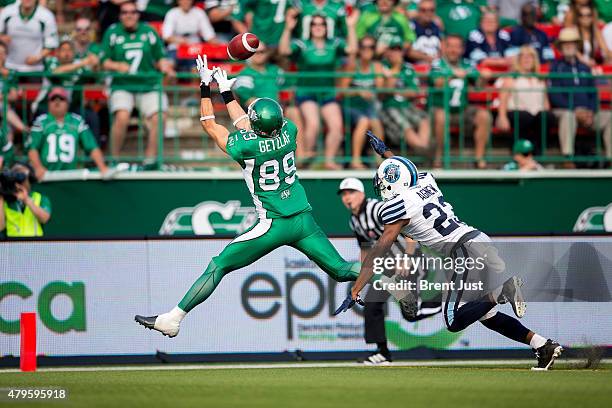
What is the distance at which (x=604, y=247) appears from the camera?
12758mm

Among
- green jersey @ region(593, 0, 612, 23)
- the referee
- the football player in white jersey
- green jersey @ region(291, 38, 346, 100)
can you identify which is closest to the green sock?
the football player in white jersey

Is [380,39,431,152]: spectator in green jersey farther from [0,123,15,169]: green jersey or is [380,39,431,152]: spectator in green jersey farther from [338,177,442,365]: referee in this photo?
[0,123,15,169]: green jersey

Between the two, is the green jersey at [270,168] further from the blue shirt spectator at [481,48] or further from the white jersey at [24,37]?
the blue shirt spectator at [481,48]

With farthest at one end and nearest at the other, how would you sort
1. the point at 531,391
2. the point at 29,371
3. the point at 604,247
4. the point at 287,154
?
the point at 604,247 < the point at 29,371 < the point at 287,154 < the point at 531,391

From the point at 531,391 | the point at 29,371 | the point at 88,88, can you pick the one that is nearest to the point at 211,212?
the point at 88,88

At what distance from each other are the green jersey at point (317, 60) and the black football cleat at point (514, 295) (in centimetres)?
579

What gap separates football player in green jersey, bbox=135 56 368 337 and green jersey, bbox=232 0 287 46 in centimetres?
587

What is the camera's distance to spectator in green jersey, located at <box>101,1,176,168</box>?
15516 mm

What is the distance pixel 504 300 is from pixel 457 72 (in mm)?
6080

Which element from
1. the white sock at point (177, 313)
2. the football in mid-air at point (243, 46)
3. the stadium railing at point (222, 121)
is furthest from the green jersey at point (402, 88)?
the white sock at point (177, 313)

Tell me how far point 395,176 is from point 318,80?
5.73 m

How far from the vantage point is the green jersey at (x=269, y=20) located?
16.5m

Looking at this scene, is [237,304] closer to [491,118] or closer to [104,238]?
[104,238]

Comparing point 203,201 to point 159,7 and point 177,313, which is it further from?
point 177,313
